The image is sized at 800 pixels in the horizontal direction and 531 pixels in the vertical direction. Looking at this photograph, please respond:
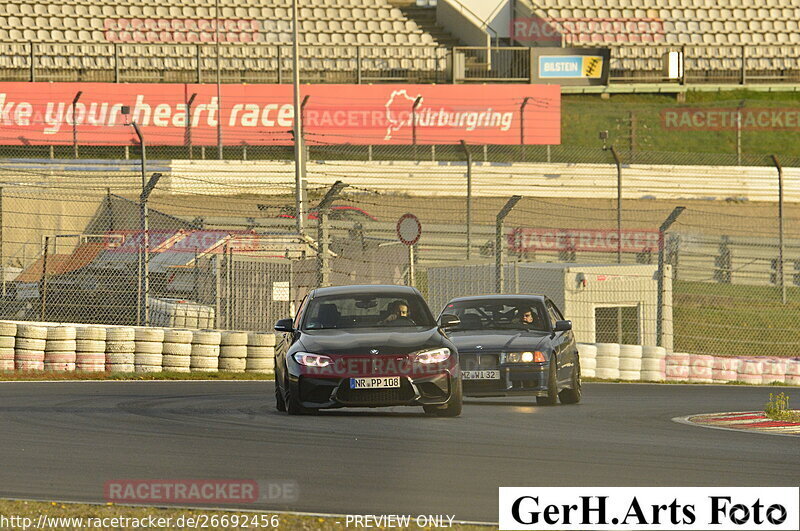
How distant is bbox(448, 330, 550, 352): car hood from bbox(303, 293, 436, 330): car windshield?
130cm

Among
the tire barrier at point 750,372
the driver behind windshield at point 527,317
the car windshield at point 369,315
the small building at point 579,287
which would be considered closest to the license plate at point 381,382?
the car windshield at point 369,315

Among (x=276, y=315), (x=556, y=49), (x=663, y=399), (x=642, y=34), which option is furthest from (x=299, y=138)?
(x=642, y=34)

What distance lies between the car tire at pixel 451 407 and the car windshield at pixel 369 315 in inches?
34.4

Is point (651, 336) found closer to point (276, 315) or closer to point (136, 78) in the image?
point (276, 315)

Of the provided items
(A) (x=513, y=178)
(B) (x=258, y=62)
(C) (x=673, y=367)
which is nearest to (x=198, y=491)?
(C) (x=673, y=367)

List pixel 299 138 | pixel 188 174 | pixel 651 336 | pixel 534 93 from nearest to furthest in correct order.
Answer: pixel 651 336
pixel 299 138
pixel 188 174
pixel 534 93

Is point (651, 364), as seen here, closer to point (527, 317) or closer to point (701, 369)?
point (701, 369)

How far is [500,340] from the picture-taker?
14992 mm

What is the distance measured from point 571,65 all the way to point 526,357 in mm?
30725

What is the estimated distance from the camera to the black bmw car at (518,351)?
48.3 ft

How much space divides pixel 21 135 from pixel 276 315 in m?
16.7

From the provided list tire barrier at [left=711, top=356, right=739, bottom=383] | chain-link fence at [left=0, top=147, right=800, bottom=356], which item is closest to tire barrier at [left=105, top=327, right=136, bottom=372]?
chain-link fence at [left=0, top=147, right=800, bottom=356]

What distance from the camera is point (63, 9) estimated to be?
44.7 m

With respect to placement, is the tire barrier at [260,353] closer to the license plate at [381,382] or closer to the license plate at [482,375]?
the license plate at [482,375]
